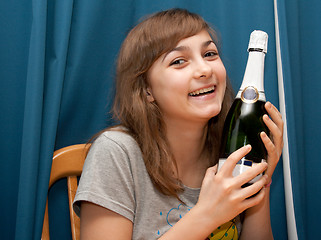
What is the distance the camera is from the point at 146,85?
2.94 feet

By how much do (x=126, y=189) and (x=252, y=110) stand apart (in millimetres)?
352

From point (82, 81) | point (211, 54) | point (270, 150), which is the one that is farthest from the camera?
point (82, 81)

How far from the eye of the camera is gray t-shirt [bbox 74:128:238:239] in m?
0.75

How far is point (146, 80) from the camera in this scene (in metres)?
0.89

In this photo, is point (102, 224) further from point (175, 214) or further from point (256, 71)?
point (256, 71)

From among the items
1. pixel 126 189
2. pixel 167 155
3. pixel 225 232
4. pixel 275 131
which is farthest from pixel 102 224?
pixel 275 131

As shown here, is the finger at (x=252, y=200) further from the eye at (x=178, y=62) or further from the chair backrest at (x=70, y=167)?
the chair backrest at (x=70, y=167)

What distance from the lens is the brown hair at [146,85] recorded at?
83 cm

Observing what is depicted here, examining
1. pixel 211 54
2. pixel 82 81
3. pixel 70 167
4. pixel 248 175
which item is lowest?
pixel 70 167

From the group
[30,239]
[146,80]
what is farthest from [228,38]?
[30,239]

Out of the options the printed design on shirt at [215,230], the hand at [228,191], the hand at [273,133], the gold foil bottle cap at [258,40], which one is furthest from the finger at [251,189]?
the gold foil bottle cap at [258,40]

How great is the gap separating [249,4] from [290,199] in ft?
2.11

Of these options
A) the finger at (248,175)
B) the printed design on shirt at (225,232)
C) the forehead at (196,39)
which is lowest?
the printed design on shirt at (225,232)

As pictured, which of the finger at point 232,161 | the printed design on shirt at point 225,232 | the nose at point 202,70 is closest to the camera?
the finger at point 232,161
